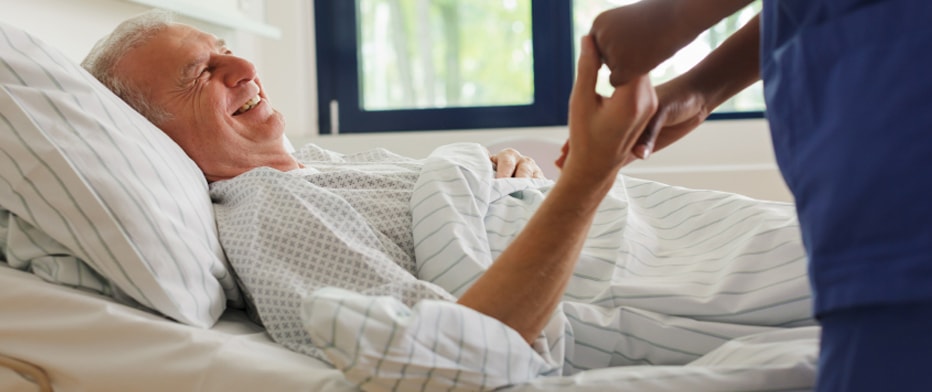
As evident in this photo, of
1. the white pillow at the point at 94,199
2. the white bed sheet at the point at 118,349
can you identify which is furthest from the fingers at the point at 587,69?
the white pillow at the point at 94,199

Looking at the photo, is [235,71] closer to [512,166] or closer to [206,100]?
[206,100]

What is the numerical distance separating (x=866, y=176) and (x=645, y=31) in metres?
0.30

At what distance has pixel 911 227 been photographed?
63 cm

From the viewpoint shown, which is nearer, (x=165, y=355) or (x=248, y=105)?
(x=165, y=355)

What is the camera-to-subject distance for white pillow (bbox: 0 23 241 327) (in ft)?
3.52

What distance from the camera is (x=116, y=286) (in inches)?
43.5

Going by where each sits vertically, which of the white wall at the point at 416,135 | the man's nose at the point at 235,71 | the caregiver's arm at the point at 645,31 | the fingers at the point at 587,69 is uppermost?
the caregiver's arm at the point at 645,31

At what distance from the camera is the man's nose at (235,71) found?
167 cm

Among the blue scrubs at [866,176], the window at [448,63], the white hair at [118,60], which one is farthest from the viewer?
the window at [448,63]

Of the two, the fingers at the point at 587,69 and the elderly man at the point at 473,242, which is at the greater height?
the fingers at the point at 587,69

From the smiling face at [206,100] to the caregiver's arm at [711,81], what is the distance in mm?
820

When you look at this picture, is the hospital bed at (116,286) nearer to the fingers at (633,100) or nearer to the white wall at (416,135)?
the fingers at (633,100)

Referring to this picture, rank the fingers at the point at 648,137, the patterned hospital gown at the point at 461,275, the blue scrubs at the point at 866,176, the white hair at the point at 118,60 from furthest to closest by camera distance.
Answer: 1. the white hair at the point at 118,60
2. the fingers at the point at 648,137
3. the patterned hospital gown at the point at 461,275
4. the blue scrubs at the point at 866,176

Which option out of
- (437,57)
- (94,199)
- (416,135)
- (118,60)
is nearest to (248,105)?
(118,60)
